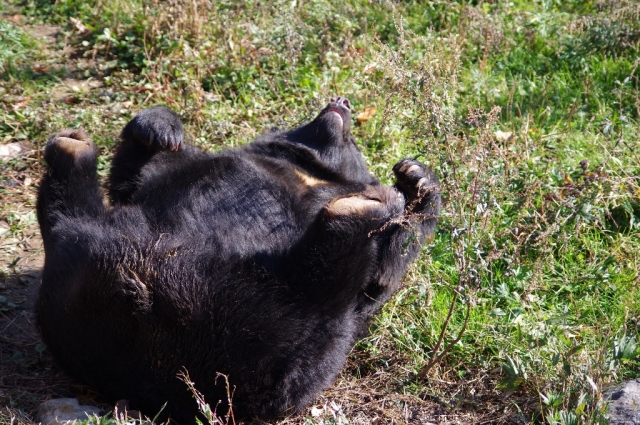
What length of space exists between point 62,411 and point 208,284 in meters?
0.95

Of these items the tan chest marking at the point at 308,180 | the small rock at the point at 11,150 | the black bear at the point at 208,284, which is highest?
the tan chest marking at the point at 308,180

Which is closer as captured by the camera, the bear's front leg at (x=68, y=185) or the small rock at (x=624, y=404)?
the small rock at (x=624, y=404)

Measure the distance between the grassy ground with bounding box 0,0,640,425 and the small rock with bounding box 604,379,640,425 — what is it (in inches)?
3.8

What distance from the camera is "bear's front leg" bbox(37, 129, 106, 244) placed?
411 cm

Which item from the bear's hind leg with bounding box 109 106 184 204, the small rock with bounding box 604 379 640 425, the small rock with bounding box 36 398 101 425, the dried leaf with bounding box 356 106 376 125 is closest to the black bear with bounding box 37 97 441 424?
the small rock with bounding box 36 398 101 425

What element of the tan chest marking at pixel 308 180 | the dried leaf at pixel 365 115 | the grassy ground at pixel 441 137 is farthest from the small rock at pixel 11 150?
the dried leaf at pixel 365 115

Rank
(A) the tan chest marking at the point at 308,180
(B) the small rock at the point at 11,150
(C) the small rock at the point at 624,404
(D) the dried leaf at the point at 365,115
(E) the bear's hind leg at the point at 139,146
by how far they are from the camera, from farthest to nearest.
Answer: (D) the dried leaf at the point at 365,115 → (B) the small rock at the point at 11,150 → (A) the tan chest marking at the point at 308,180 → (E) the bear's hind leg at the point at 139,146 → (C) the small rock at the point at 624,404

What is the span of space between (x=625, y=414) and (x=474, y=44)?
4678mm

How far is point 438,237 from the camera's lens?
17.9 feet

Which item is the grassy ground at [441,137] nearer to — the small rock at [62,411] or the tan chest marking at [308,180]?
the small rock at [62,411]

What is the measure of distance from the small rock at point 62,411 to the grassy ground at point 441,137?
90 millimetres

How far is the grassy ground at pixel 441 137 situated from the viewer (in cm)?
414

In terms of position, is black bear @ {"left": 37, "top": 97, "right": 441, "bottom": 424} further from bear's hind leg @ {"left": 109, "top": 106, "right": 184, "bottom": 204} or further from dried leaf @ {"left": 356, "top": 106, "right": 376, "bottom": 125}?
dried leaf @ {"left": 356, "top": 106, "right": 376, "bottom": 125}

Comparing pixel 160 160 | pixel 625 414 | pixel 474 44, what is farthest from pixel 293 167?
pixel 474 44
